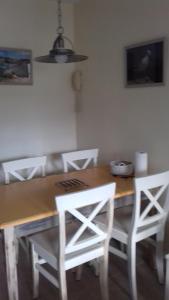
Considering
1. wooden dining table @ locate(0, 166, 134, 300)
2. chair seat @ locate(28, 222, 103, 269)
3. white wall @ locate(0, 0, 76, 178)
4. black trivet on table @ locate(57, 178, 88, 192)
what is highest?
white wall @ locate(0, 0, 76, 178)

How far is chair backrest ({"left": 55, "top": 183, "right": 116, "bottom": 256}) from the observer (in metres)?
1.66

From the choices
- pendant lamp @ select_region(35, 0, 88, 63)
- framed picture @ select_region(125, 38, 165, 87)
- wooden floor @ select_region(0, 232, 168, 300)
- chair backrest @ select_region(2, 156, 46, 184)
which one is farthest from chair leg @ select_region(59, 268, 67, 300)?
framed picture @ select_region(125, 38, 165, 87)

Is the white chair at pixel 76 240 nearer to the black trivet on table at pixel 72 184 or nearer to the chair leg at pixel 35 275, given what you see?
the chair leg at pixel 35 275

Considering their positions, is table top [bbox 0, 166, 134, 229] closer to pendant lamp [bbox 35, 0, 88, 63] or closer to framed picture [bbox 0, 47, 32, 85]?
pendant lamp [bbox 35, 0, 88, 63]

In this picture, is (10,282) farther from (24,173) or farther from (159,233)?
(24,173)

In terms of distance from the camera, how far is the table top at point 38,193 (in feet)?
5.87

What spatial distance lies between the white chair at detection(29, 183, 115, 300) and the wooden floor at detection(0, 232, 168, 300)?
214 millimetres

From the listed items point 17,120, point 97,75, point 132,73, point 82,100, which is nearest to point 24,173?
point 17,120

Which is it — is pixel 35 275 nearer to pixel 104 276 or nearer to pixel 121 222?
pixel 104 276

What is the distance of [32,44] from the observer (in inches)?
128

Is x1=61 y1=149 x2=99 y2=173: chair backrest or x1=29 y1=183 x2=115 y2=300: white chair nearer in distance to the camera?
x1=29 y1=183 x2=115 y2=300: white chair

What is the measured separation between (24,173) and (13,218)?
1.62 meters

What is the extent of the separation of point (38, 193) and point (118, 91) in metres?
1.36

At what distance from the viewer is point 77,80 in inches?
137
